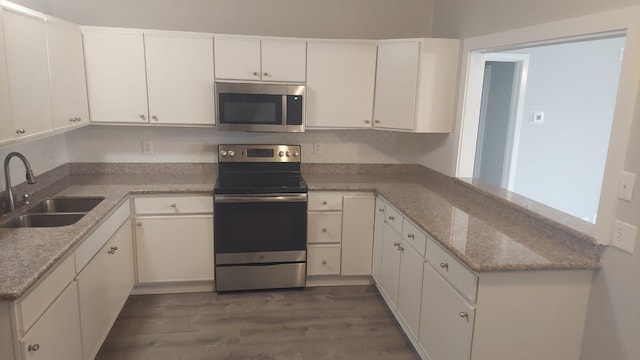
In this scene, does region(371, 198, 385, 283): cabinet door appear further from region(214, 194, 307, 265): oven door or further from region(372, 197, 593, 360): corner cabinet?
region(372, 197, 593, 360): corner cabinet

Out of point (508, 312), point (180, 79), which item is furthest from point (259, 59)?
point (508, 312)

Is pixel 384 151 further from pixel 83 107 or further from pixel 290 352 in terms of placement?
pixel 83 107

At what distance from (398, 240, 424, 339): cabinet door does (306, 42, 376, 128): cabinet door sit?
1.24 m

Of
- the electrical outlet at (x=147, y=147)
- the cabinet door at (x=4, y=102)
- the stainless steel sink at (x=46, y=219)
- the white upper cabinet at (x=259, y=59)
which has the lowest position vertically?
the stainless steel sink at (x=46, y=219)

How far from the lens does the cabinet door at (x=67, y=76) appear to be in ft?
8.66

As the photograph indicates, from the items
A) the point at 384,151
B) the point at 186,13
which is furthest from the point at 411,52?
the point at 186,13

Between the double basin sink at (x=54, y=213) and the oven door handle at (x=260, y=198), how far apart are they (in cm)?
82

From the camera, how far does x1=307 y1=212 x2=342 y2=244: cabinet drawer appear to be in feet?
11.4

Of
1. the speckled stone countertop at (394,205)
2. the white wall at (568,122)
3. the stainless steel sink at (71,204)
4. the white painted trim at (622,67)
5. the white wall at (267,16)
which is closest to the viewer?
the white painted trim at (622,67)

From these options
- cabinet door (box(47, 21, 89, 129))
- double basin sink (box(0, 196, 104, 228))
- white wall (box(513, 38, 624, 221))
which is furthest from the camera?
white wall (box(513, 38, 624, 221))

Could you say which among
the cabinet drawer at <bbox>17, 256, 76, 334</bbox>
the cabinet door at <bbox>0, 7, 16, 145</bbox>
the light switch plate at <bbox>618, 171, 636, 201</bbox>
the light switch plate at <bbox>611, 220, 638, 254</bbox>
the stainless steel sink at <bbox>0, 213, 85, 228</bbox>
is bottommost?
the cabinet drawer at <bbox>17, 256, 76, 334</bbox>

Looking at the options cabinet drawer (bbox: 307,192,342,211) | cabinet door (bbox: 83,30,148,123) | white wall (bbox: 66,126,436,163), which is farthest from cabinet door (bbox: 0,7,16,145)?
cabinet drawer (bbox: 307,192,342,211)

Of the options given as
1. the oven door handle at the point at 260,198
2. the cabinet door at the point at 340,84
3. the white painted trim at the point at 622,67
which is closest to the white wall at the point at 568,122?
the cabinet door at the point at 340,84

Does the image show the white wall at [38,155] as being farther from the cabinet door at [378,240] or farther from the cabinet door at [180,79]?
the cabinet door at [378,240]
